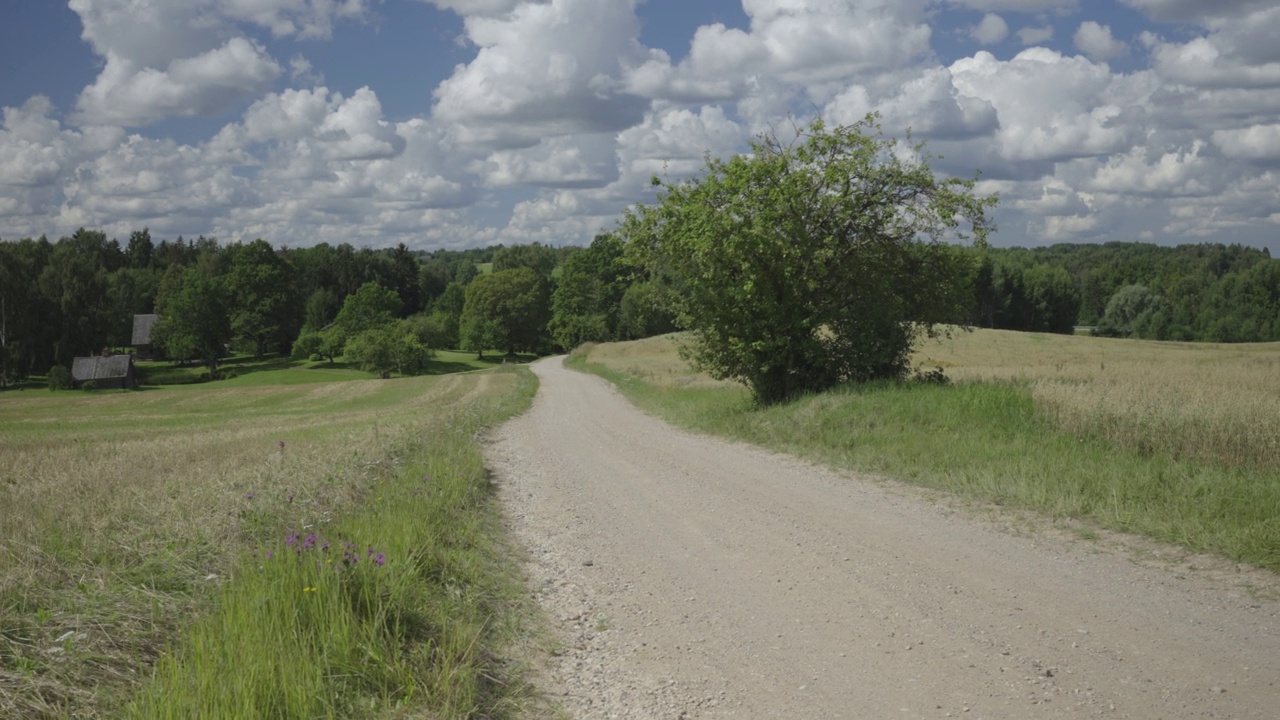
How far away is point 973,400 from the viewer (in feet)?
53.3

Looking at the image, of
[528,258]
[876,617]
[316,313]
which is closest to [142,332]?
[316,313]

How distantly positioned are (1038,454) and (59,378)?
7878 cm

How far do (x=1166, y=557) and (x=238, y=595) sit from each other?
817 cm

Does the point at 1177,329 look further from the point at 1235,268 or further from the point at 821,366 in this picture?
the point at 821,366

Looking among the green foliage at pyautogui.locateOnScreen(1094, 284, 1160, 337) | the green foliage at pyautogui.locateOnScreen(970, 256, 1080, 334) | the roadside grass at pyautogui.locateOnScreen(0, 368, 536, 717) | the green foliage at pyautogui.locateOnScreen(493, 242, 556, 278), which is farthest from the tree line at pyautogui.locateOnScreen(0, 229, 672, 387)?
the green foliage at pyautogui.locateOnScreen(1094, 284, 1160, 337)

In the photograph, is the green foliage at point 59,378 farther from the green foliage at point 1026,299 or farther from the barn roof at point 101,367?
the green foliage at point 1026,299

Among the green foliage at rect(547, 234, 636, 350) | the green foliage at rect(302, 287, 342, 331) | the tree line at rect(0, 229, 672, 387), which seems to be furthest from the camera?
the green foliage at rect(302, 287, 342, 331)

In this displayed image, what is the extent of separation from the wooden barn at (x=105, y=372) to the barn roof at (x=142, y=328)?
2586cm

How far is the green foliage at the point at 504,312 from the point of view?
4080 inches

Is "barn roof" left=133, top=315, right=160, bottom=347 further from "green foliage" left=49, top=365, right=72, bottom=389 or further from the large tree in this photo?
the large tree

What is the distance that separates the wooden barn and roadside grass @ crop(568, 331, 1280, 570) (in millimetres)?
68595

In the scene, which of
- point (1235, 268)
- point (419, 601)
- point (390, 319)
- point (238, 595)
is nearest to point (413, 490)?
point (419, 601)

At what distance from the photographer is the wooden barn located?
72.4 m

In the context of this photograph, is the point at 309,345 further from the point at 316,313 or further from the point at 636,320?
the point at 636,320
